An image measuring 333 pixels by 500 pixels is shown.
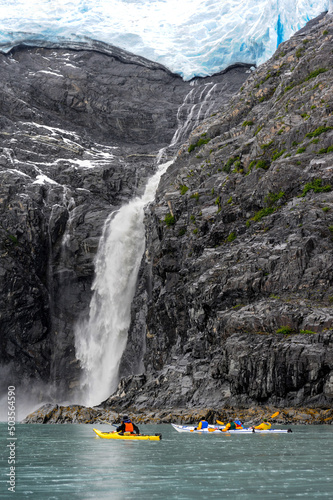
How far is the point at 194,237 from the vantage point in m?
53.1

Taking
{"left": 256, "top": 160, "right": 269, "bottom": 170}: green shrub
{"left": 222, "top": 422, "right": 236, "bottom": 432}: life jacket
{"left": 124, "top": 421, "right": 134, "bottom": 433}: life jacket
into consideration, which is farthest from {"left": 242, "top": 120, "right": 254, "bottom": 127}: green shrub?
{"left": 124, "top": 421, "right": 134, "bottom": 433}: life jacket

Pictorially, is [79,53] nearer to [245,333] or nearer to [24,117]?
[24,117]

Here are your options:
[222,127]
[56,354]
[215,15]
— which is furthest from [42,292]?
[215,15]

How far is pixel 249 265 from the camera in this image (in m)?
44.3

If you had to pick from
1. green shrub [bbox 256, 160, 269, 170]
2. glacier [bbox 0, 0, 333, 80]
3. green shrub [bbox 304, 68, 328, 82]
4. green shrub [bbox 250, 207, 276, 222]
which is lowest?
green shrub [bbox 250, 207, 276, 222]

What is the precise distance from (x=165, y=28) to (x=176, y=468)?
343 feet

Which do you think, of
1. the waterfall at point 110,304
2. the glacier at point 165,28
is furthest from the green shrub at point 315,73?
the glacier at point 165,28

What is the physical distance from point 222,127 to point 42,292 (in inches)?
1183

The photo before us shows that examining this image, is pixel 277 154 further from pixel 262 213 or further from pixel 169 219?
pixel 169 219

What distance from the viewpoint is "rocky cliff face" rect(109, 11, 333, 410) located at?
38438 millimetres

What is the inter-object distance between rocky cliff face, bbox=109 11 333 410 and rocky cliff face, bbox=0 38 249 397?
1214cm

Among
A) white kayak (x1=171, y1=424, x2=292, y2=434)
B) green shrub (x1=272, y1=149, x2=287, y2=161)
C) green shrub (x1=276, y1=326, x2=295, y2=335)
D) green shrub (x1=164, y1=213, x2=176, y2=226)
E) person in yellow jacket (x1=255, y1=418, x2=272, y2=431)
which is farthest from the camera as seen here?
green shrub (x1=164, y1=213, x2=176, y2=226)

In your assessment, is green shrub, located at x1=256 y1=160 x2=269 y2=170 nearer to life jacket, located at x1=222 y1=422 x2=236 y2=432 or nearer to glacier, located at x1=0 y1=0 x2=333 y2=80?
life jacket, located at x1=222 y1=422 x2=236 y2=432

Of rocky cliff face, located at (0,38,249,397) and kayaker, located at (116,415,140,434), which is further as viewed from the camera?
rocky cliff face, located at (0,38,249,397)
